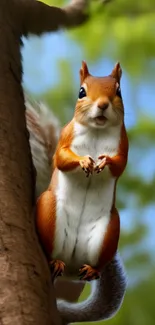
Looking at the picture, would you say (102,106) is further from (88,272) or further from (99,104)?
(88,272)

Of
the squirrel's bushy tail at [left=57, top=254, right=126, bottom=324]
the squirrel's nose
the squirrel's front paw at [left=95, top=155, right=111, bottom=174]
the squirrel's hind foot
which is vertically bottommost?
the squirrel's bushy tail at [left=57, top=254, right=126, bottom=324]

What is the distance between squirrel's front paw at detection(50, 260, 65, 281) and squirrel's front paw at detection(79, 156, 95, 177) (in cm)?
12

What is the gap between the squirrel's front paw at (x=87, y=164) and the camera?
29.8 inches

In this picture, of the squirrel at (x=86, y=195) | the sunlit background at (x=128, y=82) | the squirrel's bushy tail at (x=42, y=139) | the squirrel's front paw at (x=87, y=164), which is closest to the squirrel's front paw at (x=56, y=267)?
the squirrel at (x=86, y=195)

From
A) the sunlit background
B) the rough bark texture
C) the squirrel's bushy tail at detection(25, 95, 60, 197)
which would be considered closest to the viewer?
the rough bark texture

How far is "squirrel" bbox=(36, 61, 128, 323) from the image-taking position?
2.59 ft

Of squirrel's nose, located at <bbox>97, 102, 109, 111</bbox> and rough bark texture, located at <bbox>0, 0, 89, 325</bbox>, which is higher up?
squirrel's nose, located at <bbox>97, 102, 109, 111</bbox>

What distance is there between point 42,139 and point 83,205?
339 mm

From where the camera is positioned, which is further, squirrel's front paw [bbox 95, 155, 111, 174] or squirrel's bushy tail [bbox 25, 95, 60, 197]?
squirrel's bushy tail [bbox 25, 95, 60, 197]

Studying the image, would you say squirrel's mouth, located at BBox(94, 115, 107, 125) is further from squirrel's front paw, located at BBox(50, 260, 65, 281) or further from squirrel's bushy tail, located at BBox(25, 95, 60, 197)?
squirrel's bushy tail, located at BBox(25, 95, 60, 197)

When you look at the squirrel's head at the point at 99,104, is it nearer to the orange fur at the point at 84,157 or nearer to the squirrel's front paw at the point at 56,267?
the orange fur at the point at 84,157

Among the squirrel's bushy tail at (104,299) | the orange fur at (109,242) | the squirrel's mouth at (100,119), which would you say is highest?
the squirrel's mouth at (100,119)

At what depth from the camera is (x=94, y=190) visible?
80cm

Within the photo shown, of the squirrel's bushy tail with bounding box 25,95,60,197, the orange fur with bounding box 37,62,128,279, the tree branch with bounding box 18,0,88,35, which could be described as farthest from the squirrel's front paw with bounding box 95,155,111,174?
the tree branch with bounding box 18,0,88,35
